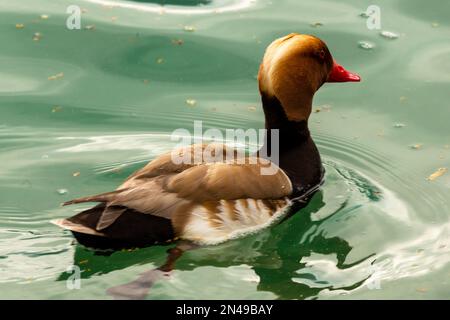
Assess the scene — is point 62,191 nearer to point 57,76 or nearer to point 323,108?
point 57,76

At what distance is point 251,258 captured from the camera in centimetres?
524

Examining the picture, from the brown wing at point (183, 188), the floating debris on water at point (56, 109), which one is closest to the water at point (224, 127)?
the floating debris on water at point (56, 109)

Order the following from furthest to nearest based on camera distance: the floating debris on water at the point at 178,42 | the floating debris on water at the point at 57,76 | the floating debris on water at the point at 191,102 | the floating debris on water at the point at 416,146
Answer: the floating debris on water at the point at 178,42 < the floating debris on water at the point at 57,76 < the floating debris on water at the point at 191,102 < the floating debris on water at the point at 416,146

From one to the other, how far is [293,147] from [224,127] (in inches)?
43.1

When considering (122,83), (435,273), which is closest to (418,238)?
(435,273)

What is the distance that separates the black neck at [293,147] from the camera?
5773 millimetres

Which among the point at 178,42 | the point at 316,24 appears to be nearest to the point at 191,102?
the point at 178,42

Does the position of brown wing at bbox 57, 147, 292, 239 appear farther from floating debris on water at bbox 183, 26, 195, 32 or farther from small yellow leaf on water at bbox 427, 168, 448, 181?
floating debris on water at bbox 183, 26, 195, 32

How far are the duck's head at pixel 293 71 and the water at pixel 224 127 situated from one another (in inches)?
24.1

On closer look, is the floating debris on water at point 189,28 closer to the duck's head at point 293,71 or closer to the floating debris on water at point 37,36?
the floating debris on water at point 37,36

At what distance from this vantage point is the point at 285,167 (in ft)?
18.9

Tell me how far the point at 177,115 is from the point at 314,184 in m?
1.48

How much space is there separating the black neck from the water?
0.58 feet

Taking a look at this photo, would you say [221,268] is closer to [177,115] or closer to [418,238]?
[418,238]
